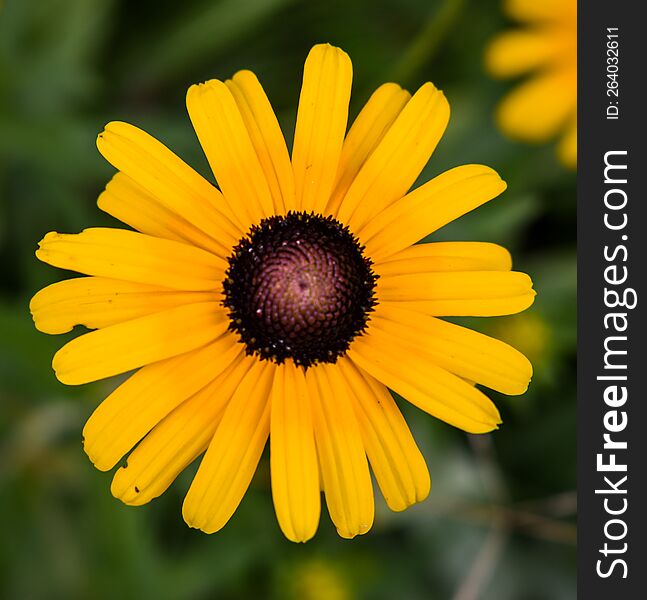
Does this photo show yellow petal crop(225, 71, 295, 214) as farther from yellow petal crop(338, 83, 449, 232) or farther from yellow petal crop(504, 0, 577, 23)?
yellow petal crop(504, 0, 577, 23)

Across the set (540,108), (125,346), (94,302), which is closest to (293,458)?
(125,346)

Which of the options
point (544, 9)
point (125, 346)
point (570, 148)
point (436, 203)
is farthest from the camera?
point (544, 9)

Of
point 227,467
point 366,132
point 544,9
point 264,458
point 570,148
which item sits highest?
point 544,9

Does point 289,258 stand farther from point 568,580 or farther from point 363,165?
point 568,580

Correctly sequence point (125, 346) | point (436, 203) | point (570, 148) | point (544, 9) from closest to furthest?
point (125, 346) → point (436, 203) → point (570, 148) → point (544, 9)

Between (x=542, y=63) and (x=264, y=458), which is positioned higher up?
(x=542, y=63)

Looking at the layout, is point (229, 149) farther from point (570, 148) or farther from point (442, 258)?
point (570, 148)

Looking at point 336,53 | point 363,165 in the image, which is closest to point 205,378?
point 363,165
